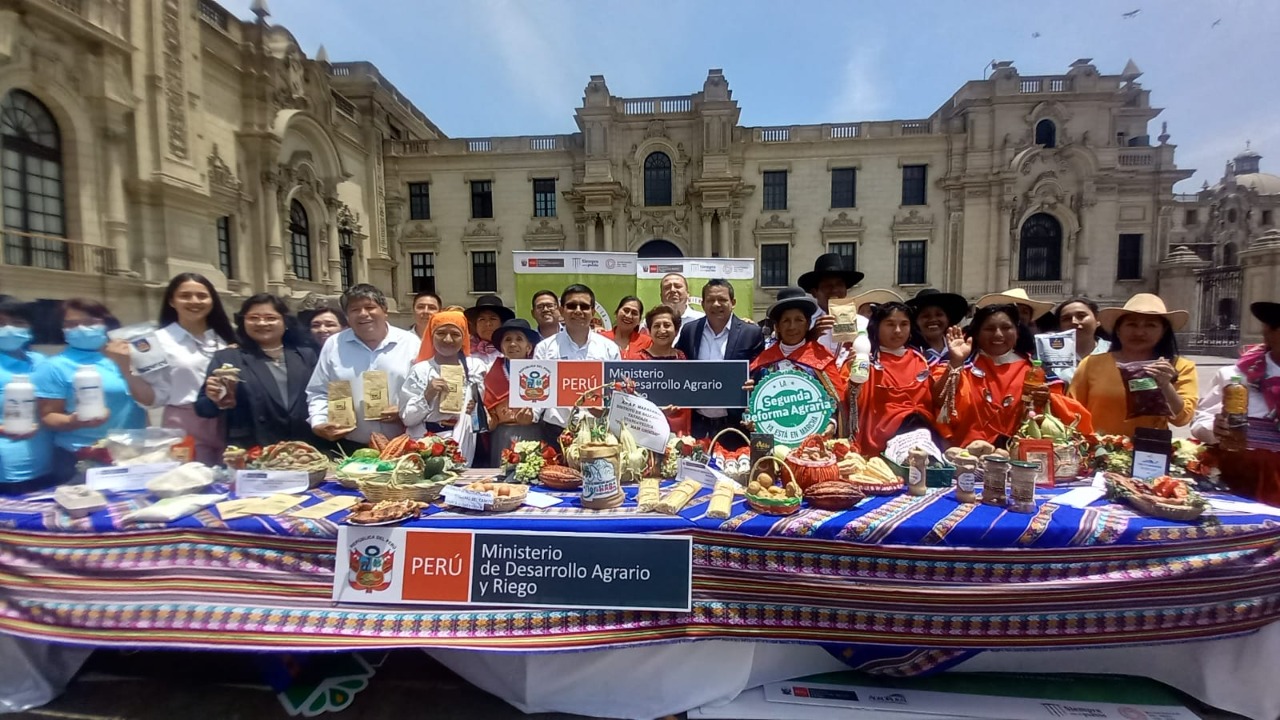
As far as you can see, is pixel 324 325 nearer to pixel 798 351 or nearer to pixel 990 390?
pixel 798 351

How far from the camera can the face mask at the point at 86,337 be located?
137 inches

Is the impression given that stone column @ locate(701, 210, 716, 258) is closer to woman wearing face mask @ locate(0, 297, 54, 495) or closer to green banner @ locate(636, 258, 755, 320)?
green banner @ locate(636, 258, 755, 320)

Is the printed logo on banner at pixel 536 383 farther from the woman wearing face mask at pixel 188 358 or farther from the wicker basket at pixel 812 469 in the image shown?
the woman wearing face mask at pixel 188 358

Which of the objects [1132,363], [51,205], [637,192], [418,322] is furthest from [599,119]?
[1132,363]

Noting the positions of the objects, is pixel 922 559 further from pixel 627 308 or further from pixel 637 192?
pixel 637 192

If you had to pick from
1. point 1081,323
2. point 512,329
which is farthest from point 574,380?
point 1081,323

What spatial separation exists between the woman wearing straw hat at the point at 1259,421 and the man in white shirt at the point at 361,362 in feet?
17.2

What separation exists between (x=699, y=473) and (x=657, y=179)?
2384cm

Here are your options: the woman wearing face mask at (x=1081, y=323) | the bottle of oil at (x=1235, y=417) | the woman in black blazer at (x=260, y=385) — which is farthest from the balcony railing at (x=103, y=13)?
the bottle of oil at (x=1235, y=417)

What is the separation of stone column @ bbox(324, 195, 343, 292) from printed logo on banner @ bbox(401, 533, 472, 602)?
21.8 m

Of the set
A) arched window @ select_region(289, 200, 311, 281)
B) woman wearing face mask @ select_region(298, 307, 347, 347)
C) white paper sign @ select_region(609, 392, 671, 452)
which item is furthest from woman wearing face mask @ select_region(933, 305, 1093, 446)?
arched window @ select_region(289, 200, 311, 281)

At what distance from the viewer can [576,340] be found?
172 inches

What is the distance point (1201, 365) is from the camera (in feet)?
55.8

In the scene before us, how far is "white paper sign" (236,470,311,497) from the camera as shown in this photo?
9.62 ft
